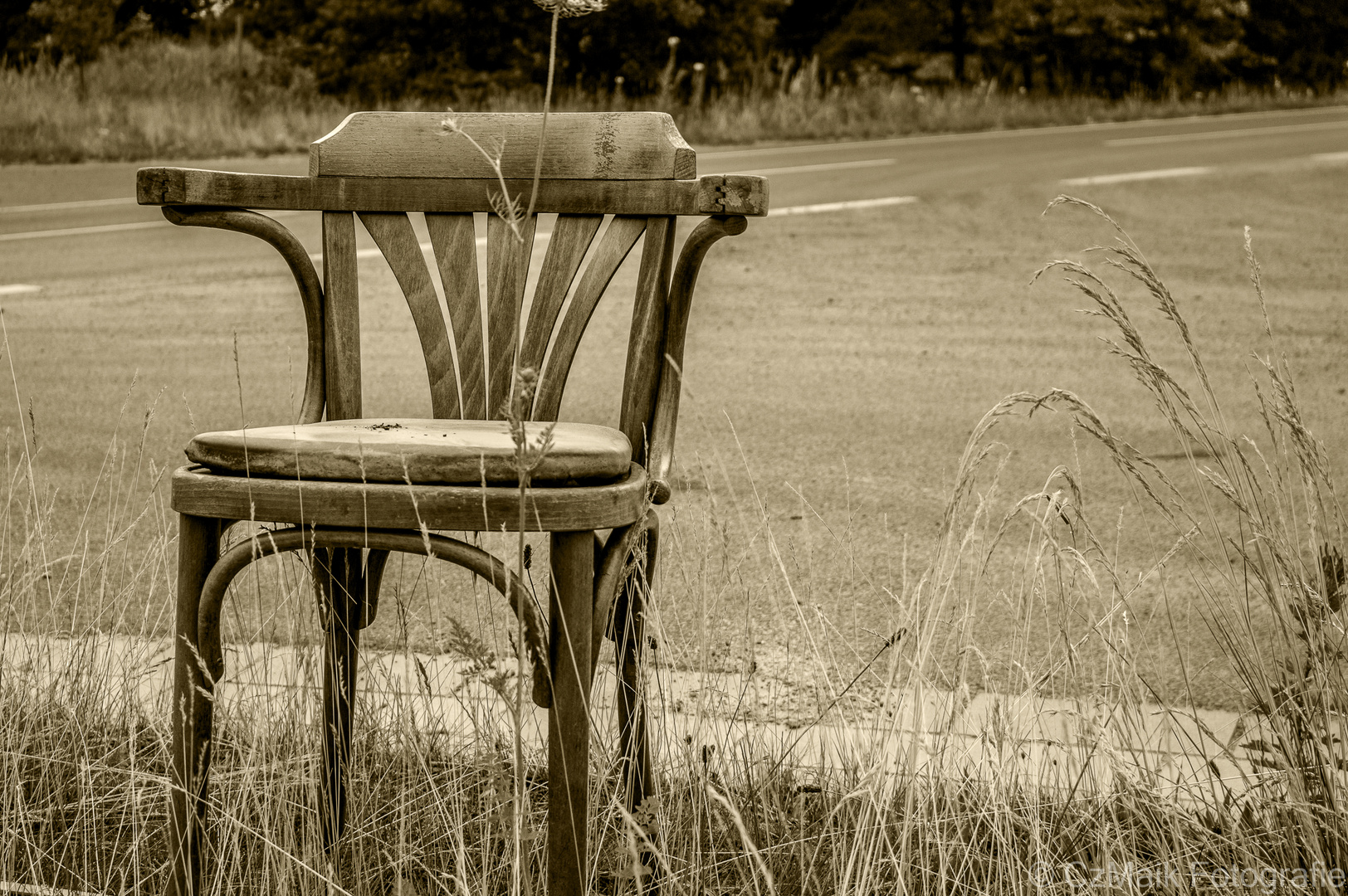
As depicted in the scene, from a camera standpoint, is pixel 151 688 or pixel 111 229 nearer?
pixel 151 688

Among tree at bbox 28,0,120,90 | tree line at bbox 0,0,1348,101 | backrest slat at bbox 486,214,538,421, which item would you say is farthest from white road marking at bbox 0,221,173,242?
tree at bbox 28,0,120,90

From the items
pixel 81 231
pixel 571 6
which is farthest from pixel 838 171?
pixel 571 6

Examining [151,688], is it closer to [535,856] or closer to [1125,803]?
[535,856]

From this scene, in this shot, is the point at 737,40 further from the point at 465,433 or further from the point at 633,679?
the point at 465,433

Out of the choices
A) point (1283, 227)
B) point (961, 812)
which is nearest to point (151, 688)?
point (961, 812)

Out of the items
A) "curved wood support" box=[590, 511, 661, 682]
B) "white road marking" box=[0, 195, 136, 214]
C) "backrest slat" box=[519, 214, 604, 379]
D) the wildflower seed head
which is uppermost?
the wildflower seed head

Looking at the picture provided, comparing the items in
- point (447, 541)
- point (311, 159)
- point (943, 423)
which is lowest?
point (943, 423)

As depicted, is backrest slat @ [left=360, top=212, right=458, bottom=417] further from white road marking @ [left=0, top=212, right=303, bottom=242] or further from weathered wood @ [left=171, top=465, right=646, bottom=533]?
white road marking @ [left=0, top=212, right=303, bottom=242]

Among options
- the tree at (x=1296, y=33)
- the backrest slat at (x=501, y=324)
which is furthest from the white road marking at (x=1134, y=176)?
the tree at (x=1296, y=33)

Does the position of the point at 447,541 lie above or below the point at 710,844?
above

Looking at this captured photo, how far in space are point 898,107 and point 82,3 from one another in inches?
645

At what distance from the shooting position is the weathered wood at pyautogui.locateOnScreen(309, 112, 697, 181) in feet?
7.24

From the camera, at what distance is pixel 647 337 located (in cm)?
215

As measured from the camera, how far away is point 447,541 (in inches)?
67.3
